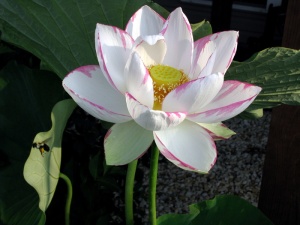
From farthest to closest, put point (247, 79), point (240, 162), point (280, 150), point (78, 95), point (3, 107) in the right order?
point (240, 162) < point (280, 150) < point (3, 107) < point (247, 79) < point (78, 95)

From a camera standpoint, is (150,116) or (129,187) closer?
(150,116)

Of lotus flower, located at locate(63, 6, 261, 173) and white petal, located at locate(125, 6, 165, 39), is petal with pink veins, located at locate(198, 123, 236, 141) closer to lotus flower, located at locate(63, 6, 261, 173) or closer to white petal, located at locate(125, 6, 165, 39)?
lotus flower, located at locate(63, 6, 261, 173)

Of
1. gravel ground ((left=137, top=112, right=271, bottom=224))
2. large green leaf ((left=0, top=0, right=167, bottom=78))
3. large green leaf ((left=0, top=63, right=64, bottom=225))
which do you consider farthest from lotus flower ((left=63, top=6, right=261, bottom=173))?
gravel ground ((left=137, top=112, right=271, bottom=224))

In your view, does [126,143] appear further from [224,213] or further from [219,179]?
[219,179]

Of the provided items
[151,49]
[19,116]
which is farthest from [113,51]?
[19,116]

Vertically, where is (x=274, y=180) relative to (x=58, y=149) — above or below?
below

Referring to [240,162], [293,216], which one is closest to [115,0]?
[293,216]

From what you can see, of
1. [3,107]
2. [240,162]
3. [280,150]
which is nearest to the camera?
[3,107]

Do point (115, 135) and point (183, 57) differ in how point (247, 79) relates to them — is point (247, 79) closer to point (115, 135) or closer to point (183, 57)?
point (183, 57)

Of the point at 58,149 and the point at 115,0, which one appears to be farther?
the point at 115,0
